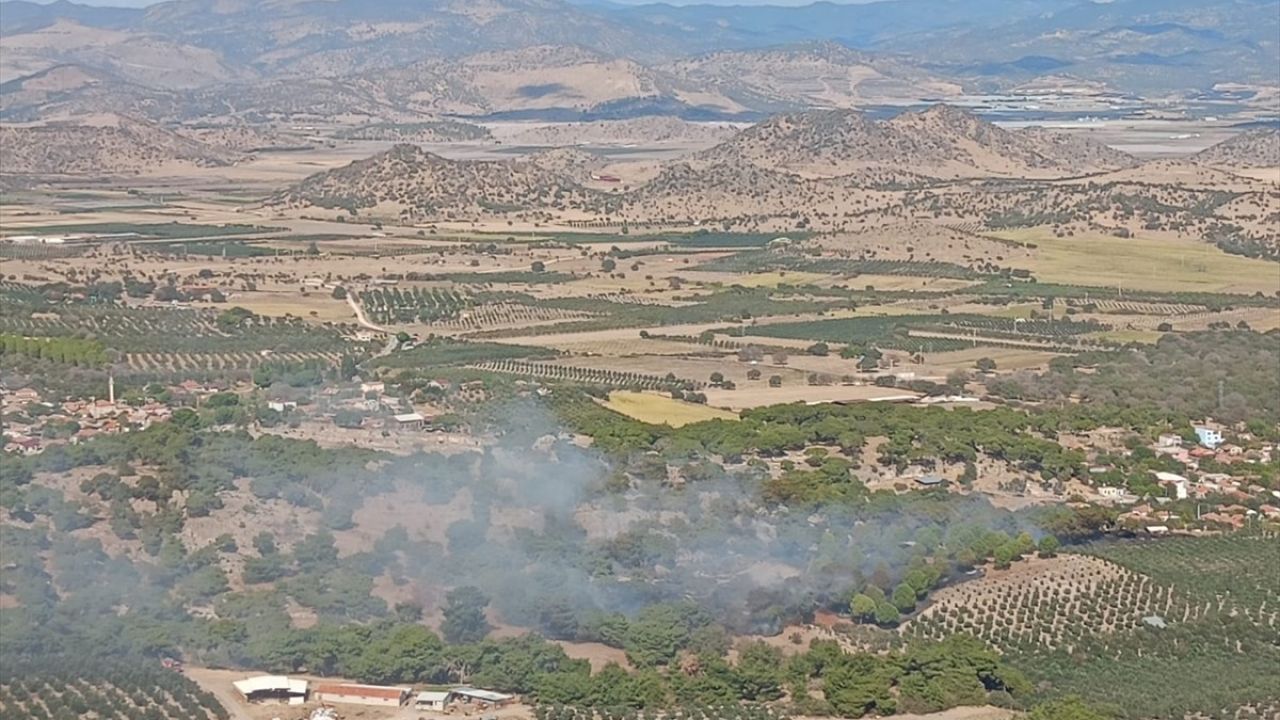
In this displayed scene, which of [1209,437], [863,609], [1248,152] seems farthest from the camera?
[1248,152]

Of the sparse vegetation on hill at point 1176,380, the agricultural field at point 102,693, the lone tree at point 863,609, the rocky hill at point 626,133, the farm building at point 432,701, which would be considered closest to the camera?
the agricultural field at point 102,693

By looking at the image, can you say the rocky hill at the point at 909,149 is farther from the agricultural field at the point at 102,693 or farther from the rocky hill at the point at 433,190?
the agricultural field at the point at 102,693

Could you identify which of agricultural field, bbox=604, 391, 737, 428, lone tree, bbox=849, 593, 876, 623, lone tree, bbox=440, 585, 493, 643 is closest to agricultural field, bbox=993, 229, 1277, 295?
agricultural field, bbox=604, 391, 737, 428

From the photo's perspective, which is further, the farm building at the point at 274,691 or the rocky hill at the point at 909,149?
the rocky hill at the point at 909,149

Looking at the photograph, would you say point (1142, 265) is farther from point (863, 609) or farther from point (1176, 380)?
point (863, 609)

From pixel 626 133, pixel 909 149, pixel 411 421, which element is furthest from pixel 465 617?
pixel 626 133

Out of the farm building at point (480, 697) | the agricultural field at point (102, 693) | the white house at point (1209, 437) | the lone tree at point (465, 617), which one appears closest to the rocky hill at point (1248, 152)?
the white house at point (1209, 437)

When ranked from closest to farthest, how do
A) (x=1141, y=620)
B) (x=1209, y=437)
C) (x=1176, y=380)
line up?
(x=1141, y=620), (x=1209, y=437), (x=1176, y=380)
